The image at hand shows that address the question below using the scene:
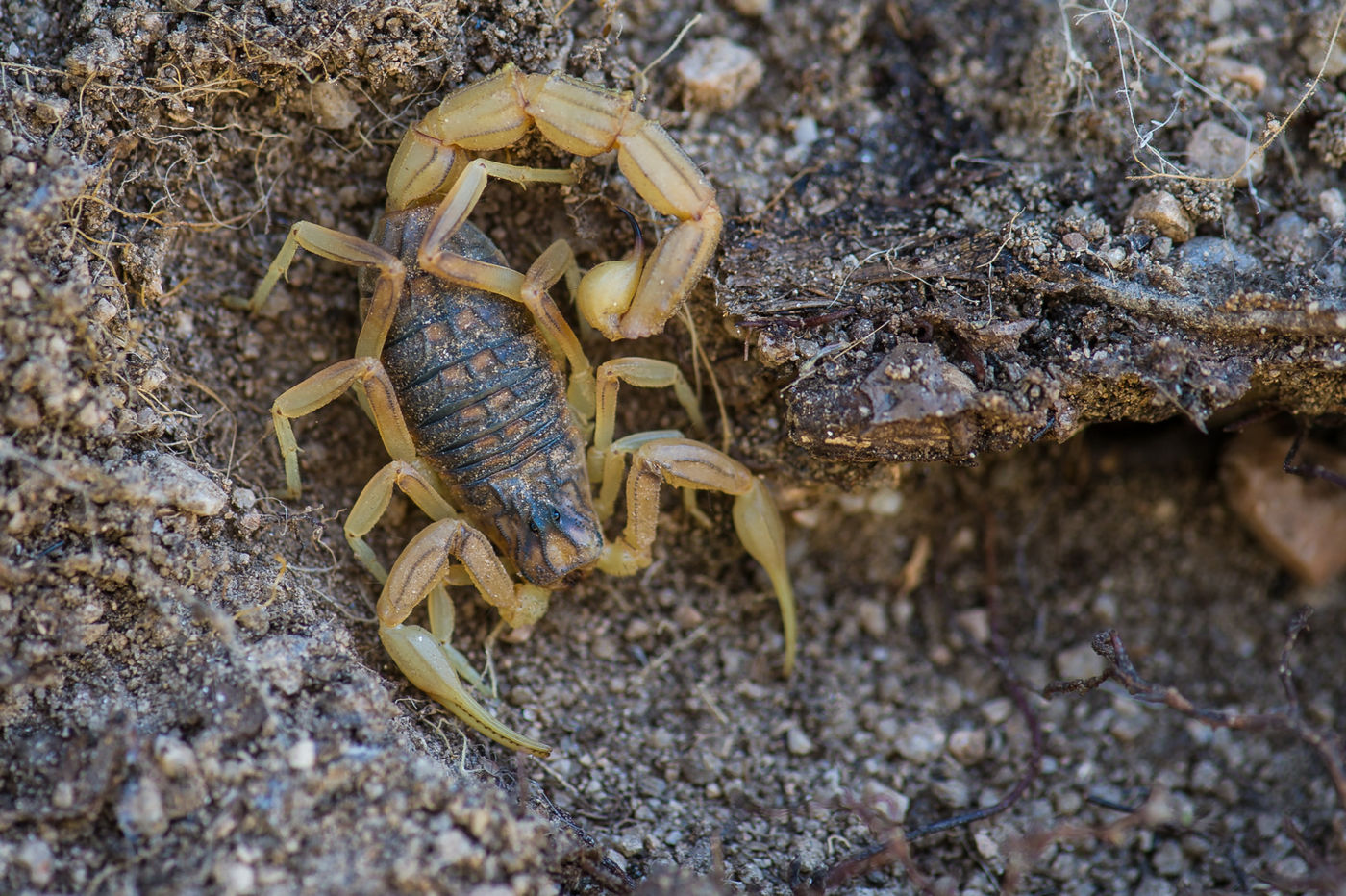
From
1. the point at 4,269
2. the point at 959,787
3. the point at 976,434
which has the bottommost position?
the point at 959,787

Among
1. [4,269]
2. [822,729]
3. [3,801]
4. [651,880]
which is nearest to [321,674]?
[3,801]

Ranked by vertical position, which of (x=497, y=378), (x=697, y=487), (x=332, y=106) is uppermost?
(x=332, y=106)

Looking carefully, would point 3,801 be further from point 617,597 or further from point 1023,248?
point 1023,248

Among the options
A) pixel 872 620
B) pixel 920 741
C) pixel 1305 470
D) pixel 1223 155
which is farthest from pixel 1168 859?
pixel 1223 155

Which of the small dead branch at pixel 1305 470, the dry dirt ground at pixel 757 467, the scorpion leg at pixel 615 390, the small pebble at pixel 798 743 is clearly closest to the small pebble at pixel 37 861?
the dry dirt ground at pixel 757 467

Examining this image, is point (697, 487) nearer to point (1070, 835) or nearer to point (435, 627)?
point (435, 627)

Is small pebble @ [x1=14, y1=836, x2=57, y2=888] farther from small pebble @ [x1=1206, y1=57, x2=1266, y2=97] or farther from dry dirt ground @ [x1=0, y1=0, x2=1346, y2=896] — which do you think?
small pebble @ [x1=1206, y1=57, x2=1266, y2=97]
